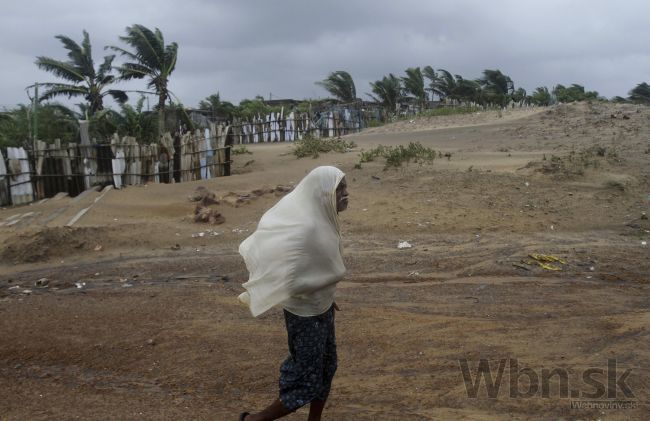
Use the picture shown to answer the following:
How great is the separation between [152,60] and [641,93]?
1000 inches

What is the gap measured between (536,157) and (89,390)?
1153cm

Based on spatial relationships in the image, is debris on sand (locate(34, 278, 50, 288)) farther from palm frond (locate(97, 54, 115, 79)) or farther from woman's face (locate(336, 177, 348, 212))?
palm frond (locate(97, 54, 115, 79))

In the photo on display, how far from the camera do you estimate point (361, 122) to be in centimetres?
3183

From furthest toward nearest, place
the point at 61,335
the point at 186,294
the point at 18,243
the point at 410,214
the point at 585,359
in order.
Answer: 1. the point at 410,214
2. the point at 18,243
3. the point at 186,294
4. the point at 61,335
5. the point at 585,359

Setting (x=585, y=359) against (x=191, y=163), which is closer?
(x=585, y=359)

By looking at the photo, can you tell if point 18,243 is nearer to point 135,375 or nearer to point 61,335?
point 61,335

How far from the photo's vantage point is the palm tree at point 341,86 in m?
36.4

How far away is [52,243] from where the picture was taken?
9.41 meters

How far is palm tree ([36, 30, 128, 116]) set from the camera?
78.2 ft

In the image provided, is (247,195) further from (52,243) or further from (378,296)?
(378,296)

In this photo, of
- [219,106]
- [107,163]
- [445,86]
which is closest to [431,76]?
[445,86]

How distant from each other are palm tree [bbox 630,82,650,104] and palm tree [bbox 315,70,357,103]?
15.6m

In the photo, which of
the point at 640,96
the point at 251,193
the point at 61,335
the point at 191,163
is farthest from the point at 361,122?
the point at 61,335

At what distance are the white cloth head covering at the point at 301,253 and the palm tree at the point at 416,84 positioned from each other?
113ft
